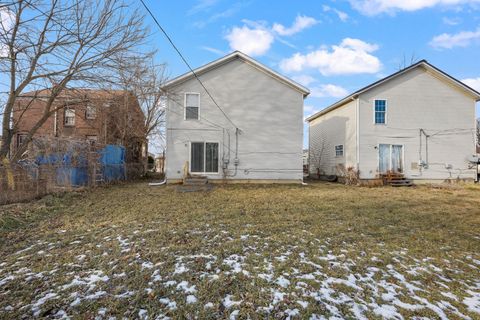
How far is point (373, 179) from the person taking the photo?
14.1 meters

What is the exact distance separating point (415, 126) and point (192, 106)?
1237cm

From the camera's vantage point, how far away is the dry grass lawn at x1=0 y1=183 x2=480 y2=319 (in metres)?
2.66

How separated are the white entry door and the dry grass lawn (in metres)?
8.14

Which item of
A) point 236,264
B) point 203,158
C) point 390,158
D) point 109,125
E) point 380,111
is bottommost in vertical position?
point 236,264

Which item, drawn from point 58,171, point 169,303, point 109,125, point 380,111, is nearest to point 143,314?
point 169,303

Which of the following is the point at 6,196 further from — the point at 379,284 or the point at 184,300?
the point at 379,284

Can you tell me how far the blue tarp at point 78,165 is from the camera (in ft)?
31.3

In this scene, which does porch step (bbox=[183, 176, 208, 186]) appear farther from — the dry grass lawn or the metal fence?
the dry grass lawn

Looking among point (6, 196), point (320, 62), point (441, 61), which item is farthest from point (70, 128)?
point (441, 61)

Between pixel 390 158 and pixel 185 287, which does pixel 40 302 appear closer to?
pixel 185 287

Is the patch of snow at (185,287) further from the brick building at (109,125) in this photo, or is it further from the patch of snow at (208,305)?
the brick building at (109,125)

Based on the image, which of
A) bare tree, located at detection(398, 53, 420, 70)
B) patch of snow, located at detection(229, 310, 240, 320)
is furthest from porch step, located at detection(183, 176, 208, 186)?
bare tree, located at detection(398, 53, 420, 70)

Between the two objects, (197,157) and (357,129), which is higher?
(357,129)

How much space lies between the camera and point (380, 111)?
14328mm
